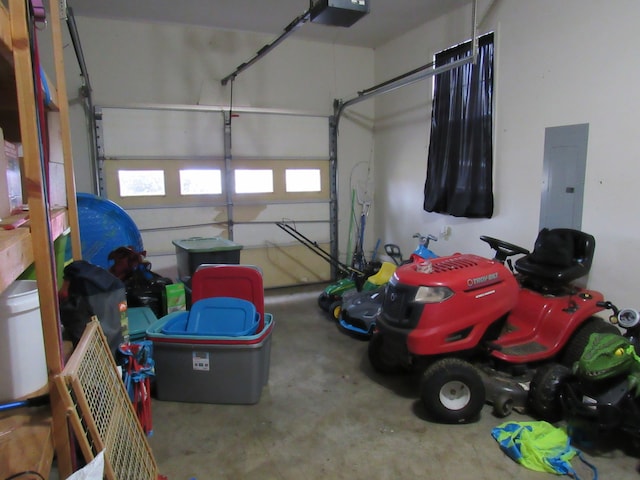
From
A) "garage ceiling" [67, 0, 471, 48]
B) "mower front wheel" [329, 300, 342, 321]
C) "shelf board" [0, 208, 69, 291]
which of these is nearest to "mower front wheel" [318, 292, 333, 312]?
"mower front wheel" [329, 300, 342, 321]

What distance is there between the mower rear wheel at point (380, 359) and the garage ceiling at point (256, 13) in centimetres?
310

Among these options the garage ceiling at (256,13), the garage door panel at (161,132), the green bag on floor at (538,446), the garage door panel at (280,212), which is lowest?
→ the green bag on floor at (538,446)

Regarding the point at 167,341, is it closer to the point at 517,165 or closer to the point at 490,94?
the point at 517,165

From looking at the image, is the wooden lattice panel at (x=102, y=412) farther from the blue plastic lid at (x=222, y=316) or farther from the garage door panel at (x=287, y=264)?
the garage door panel at (x=287, y=264)

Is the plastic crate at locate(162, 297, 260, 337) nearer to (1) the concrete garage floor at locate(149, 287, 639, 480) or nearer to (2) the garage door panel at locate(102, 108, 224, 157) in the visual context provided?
(1) the concrete garage floor at locate(149, 287, 639, 480)

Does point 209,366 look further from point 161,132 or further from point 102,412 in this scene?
point 161,132

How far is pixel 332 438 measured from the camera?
7.23 ft

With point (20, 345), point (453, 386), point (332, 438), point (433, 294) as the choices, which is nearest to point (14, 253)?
point (20, 345)

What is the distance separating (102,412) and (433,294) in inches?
66.7

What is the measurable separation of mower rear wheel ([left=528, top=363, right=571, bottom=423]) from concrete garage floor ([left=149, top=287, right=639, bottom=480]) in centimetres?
14

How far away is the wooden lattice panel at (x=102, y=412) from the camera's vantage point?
3.61ft

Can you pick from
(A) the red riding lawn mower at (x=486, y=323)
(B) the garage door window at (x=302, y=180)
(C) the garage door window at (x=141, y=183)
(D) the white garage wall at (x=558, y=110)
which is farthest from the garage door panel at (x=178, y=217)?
(A) the red riding lawn mower at (x=486, y=323)

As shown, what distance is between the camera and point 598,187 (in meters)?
2.84

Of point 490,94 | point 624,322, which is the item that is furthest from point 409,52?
point 624,322
